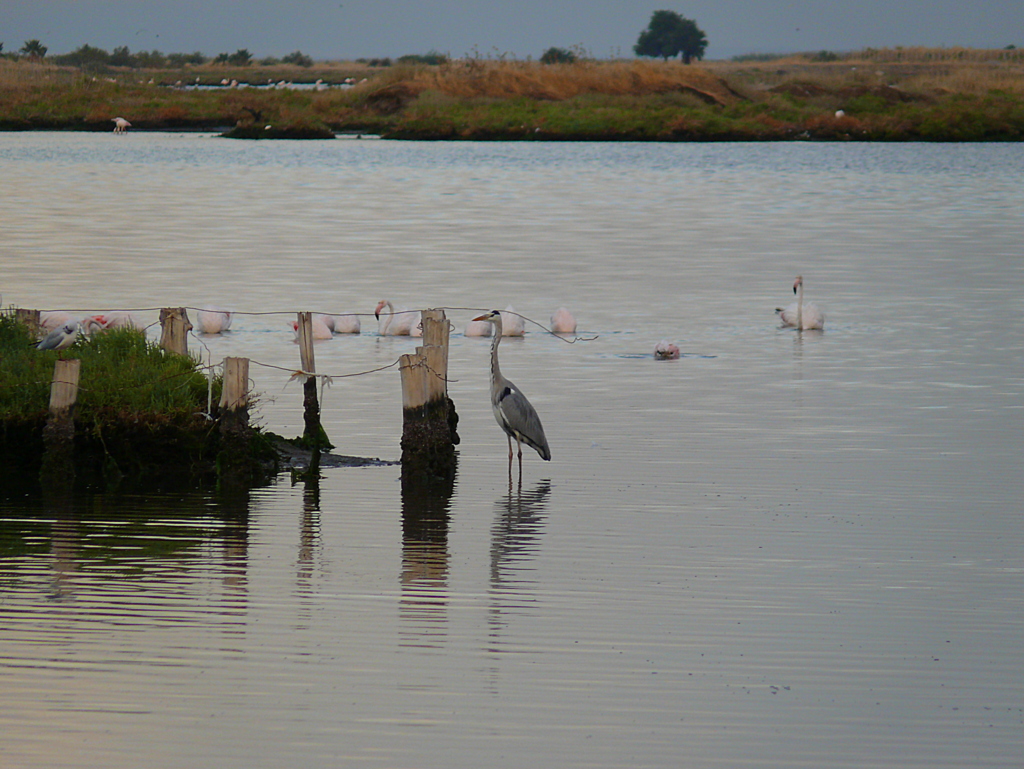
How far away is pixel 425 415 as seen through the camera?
11.0 meters

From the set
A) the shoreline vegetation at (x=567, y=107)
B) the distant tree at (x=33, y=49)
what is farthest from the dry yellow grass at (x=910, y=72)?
the distant tree at (x=33, y=49)

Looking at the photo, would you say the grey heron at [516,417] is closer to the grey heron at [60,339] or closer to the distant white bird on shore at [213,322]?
the grey heron at [60,339]

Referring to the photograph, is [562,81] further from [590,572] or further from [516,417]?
[590,572]

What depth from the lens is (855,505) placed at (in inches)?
407

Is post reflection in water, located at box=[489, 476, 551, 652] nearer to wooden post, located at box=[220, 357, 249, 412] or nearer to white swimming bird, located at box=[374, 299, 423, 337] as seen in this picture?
wooden post, located at box=[220, 357, 249, 412]

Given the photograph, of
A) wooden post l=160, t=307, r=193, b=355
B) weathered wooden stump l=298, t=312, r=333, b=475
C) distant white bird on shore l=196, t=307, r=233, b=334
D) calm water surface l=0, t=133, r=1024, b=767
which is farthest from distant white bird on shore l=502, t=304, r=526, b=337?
weathered wooden stump l=298, t=312, r=333, b=475

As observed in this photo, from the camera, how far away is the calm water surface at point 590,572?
647cm

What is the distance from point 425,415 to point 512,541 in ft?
6.00

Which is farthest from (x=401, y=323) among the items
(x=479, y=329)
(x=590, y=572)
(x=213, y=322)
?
(x=590, y=572)

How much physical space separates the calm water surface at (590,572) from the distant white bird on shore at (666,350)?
275 millimetres

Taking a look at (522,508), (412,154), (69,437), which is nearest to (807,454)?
(522,508)

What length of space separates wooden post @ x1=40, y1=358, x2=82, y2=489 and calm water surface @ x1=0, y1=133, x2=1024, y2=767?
494mm

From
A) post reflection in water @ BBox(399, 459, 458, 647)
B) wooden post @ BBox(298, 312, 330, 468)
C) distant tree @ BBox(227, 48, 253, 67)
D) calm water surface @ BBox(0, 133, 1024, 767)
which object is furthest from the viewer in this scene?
distant tree @ BBox(227, 48, 253, 67)

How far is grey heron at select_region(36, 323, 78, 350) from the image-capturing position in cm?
1179
